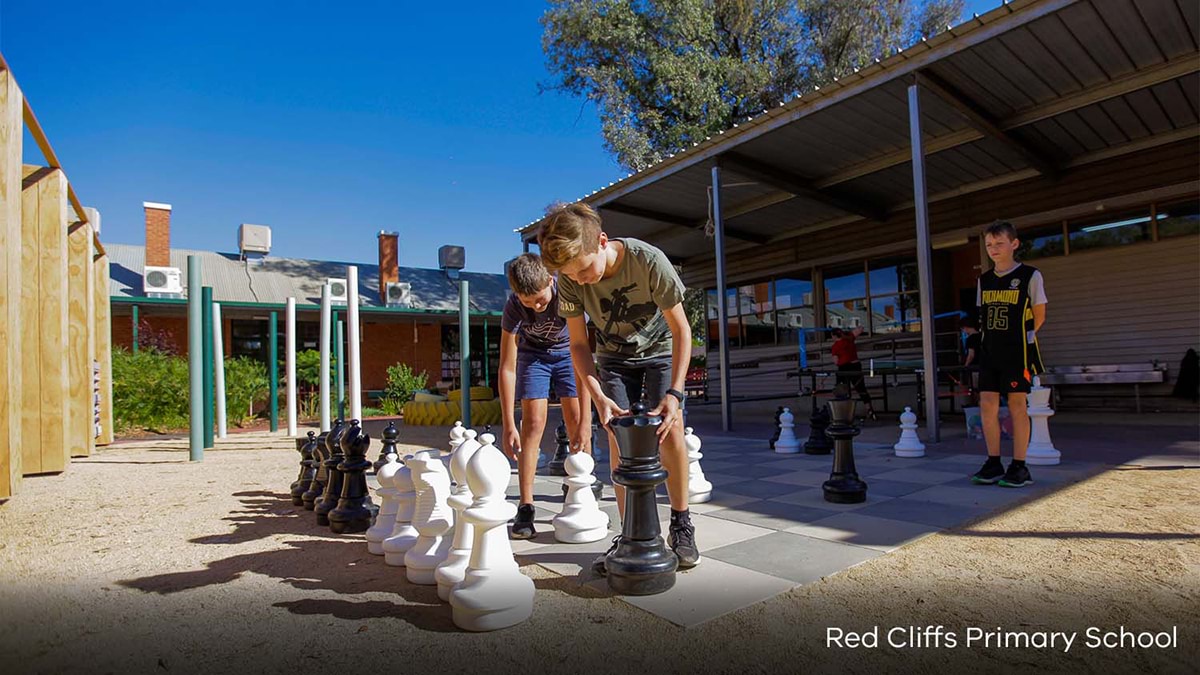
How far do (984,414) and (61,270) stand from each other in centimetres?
777

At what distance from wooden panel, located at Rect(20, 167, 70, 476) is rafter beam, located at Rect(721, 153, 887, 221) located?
24.3 ft

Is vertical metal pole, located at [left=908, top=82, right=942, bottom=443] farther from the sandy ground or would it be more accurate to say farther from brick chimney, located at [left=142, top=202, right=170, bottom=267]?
brick chimney, located at [left=142, top=202, right=170, bottom=267]

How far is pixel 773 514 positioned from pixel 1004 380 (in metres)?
1.80

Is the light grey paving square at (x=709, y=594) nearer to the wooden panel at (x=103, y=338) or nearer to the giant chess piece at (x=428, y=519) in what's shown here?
the giant chess piece at (x=428, y=519)

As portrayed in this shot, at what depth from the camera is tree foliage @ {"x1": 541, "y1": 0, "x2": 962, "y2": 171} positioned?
59.5ft

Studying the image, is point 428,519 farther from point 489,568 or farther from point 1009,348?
point 1009,348

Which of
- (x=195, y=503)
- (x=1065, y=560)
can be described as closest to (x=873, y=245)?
(x=1065, y=560)

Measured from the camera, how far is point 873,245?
11.8m

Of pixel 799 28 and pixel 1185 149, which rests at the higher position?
pixel 799 28

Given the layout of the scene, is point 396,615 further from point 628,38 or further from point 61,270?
point 628,38

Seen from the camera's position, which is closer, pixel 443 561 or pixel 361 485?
pixel 443 561

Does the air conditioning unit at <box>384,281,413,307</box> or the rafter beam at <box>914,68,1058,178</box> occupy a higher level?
the rafter beam at <box>914,68,1058,178</box>

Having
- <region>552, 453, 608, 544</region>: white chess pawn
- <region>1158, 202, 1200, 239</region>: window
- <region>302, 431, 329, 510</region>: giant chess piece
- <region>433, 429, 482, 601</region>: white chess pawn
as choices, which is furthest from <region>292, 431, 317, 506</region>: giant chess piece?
<region>1158, 202, 1200, 239</region>: window

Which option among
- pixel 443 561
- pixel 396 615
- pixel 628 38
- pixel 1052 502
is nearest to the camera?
pixel 396 615
